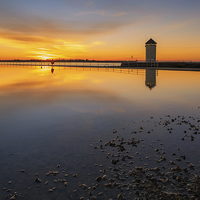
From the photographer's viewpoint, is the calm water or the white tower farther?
the white tower

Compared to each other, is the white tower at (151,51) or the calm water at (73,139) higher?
the white tower at (151,51)

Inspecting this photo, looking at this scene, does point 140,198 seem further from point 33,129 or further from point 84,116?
point 84,116

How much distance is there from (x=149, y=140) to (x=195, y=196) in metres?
4.58

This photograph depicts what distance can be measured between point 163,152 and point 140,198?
354 centimetres

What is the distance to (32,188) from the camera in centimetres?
668

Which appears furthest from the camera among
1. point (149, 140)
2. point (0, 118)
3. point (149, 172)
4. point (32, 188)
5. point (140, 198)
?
point (0, 118)

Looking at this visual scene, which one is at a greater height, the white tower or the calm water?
the white tower

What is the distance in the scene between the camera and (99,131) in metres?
12.1

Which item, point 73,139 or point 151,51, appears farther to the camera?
point 151,51

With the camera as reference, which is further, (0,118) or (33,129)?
(0,118)

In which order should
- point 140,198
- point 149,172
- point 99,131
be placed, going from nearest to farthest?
point 140,198 < point 149,172 < point 99,131

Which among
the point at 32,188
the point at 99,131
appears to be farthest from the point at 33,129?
the point at 32,188

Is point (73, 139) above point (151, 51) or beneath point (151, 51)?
beneath

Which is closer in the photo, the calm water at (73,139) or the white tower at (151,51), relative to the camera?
the calm water at (73,139)
